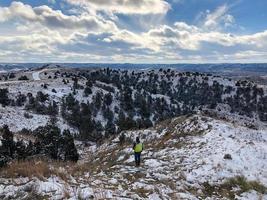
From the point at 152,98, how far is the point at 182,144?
79410 mm

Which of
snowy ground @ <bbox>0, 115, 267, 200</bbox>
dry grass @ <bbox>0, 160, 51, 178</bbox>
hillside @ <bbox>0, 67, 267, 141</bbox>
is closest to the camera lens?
snowy ground @ <bbox>0, 115, 267, 200</bbox>

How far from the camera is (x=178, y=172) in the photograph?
59.6 feet

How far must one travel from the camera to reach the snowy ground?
1250cm

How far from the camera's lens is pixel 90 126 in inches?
2576

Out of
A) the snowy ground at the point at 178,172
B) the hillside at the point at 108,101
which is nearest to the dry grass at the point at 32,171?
the snowy ground at the point at 178,172

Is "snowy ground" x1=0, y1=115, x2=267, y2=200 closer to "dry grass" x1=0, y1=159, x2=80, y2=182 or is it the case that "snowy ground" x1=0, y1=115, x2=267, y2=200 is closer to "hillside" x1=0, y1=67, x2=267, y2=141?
"dry grass" x1=0, y1=159, x2=80, y2=182

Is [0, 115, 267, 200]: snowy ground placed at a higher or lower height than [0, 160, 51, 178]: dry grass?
lower

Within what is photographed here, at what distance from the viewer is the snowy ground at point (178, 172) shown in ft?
41.0

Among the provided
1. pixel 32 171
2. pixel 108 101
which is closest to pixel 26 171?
pixel 32 171

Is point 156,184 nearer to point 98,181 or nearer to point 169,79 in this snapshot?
point 98,181

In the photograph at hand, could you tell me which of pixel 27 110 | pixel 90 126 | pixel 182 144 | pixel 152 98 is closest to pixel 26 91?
pixel 27 110

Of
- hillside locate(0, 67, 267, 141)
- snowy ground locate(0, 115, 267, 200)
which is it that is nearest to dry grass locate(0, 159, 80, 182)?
snowy ground locate(0, 115, 267, 200)

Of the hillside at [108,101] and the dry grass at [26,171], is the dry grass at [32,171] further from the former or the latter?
the hillside at [108,101]

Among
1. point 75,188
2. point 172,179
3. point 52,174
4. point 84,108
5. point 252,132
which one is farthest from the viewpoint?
point 84,108
